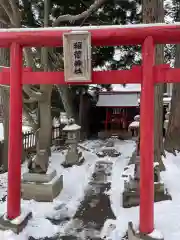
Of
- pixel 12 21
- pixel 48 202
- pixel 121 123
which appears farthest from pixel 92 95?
A: pixel 48 202

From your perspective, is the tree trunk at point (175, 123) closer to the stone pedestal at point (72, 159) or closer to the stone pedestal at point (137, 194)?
the stone pedestal at point (72, 159)

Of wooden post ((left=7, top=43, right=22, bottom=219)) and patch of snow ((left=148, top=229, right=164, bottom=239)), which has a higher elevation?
wooden post ((left=7, top=43, right=22, bottom=219))

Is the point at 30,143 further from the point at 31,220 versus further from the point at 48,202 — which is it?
the point at 31,220

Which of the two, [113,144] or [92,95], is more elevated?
[92,95]

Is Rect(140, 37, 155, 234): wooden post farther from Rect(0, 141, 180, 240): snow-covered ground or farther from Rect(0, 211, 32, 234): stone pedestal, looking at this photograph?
Rect(0, 211, 32, 234): stone pedestal

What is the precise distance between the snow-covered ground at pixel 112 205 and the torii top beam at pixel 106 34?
11.2 feet

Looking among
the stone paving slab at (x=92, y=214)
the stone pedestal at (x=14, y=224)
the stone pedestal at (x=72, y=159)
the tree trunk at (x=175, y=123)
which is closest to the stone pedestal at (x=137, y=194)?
the stone paving slab at (x=92, y=214)

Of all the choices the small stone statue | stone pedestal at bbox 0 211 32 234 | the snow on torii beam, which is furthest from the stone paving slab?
the snow on torii beam

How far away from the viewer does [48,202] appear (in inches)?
317

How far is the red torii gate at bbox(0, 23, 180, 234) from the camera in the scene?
552 centimetres

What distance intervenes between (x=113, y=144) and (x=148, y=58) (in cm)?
1029

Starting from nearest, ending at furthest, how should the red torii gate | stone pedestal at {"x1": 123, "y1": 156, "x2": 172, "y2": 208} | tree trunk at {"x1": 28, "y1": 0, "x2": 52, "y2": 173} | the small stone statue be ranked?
the red torii gate < stone pedestal at {"x1": 123, "y1": 156, "x2": 172, "y2": 208} < the small stone statue < tree trunk at {"x1": 28, "y1": 0, "x2": 52, "y2": 173}

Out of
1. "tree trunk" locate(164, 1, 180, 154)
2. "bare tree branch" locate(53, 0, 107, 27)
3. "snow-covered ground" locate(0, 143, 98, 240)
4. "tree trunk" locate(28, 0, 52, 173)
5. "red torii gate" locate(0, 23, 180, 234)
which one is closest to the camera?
"red torii gate" locate(0, 23, 180, 234)

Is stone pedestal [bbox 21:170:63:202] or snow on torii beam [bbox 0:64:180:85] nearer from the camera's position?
snow on torii beam [bbox 0:64:180:85]
